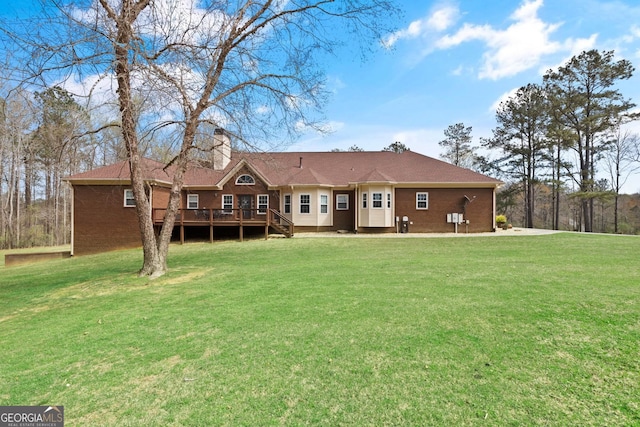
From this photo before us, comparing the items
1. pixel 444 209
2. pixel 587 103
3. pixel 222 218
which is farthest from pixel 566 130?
pixel 222 218

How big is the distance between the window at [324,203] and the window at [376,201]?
118 inches

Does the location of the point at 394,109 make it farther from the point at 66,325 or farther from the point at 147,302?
the point at 66,325

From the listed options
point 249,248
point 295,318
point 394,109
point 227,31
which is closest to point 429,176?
point 394,109

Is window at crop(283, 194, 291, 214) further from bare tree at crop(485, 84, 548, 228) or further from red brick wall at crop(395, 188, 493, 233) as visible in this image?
bare tree at crop(485, 84, 548, 228)

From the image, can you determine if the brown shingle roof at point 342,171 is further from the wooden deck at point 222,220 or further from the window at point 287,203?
the wooden deck at point 222,220

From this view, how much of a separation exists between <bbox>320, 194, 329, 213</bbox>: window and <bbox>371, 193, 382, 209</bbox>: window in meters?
2.99

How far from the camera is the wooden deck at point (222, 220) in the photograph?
17.5 m

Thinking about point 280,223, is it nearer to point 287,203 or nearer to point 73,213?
point 287,203

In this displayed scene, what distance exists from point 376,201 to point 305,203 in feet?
14.8

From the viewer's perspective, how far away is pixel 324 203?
20.3m

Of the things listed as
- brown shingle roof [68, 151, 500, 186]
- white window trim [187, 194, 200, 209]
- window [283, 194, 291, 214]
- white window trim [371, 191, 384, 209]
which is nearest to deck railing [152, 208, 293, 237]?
window [283, 194, 291, 214]

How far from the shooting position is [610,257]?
372 inches

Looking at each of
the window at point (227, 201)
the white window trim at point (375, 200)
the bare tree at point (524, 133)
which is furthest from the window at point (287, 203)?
the bare tree at point (524, 133)

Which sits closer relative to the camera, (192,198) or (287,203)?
(287,203)
